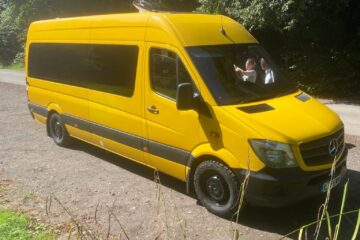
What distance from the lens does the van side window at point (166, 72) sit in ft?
19.6

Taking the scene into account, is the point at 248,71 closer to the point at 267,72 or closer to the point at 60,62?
the point at 267,72

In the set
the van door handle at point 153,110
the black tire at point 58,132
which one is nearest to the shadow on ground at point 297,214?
the van door handle at point 153,110

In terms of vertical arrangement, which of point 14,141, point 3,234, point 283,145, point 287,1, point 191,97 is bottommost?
point 14,141

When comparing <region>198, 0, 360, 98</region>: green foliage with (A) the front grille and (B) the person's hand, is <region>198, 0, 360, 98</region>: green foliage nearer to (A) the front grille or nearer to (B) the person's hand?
(B) the person's hand

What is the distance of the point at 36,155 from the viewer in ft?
28.6

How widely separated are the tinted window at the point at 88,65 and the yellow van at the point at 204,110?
1.2 inches

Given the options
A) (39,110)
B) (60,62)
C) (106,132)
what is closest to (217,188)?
(106,132)

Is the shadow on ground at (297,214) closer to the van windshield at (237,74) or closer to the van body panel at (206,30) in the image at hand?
the van windshield at (237,74)

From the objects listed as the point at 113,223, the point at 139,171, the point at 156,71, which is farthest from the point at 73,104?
the point at 113,223

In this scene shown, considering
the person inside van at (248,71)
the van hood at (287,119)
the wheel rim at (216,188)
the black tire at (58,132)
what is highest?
the person inside van at (248,71)

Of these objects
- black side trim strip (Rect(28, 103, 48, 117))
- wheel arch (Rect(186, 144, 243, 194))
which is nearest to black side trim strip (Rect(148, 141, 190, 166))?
wheel arch (Rect(186, 144, 243, 194))

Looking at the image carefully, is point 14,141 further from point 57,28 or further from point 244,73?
point 244,73

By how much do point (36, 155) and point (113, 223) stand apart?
12.3 ft

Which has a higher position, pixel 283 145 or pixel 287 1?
pixel 287 1
